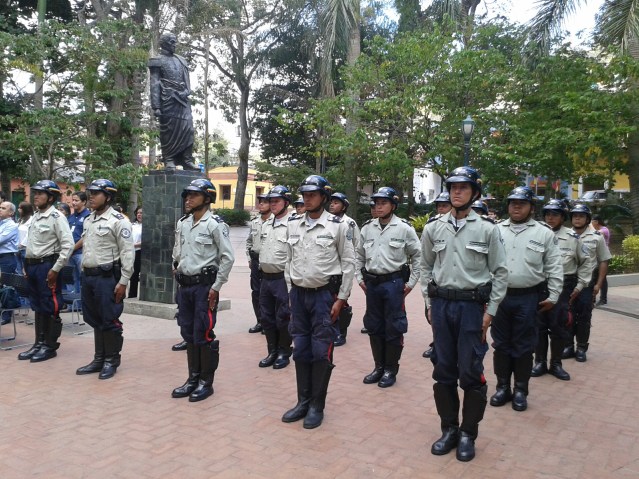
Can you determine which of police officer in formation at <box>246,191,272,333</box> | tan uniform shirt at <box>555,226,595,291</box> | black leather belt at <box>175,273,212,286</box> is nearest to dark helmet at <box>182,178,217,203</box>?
black leather belt at <box>175,273,212,286</box>

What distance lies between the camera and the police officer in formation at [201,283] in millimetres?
5176

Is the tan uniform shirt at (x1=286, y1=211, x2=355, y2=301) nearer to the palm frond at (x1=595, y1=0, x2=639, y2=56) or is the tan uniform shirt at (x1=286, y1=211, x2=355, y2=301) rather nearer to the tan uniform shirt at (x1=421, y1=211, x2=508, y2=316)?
the tan uniform shirt at (x1=421, y1=211, x2=508, y2=316)

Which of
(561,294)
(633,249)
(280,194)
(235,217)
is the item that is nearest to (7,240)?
(280,194)

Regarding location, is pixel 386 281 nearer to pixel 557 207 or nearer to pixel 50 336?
pixel 557 207

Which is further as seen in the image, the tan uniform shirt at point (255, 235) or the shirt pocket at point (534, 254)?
the tan uniform shirt at point (255, 235)

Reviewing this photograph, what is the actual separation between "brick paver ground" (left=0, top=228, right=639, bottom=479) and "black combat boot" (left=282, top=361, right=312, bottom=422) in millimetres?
138

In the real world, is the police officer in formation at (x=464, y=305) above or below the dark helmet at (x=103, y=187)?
below

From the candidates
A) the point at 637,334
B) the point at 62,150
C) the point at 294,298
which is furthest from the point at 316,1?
the point at 294,298

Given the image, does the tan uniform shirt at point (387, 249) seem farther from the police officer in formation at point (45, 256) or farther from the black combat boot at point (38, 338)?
the black combat boot at point (38, 338)

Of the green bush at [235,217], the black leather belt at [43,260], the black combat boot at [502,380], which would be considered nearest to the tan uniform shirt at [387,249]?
the black combat boot at [502,380]

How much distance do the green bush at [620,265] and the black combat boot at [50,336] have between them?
13.3 m

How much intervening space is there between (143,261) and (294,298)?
502 cm

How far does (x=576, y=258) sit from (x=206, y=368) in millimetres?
4283

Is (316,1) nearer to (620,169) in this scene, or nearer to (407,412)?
(620,169)
